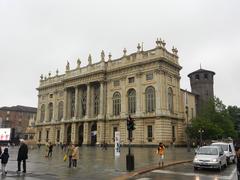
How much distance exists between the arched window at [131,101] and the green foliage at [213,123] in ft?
37.2

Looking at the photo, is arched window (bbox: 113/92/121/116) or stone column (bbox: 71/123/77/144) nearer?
arched window (bbox: 113/92/121/116)

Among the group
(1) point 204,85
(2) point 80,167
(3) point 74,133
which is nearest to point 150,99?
(3) point 74,133

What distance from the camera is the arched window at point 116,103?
187ft

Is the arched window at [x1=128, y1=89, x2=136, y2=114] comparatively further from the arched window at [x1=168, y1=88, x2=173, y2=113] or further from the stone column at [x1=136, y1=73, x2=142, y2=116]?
the arched window at [x1=168, y1=88, x2=173, y2=113]

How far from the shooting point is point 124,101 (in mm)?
55531

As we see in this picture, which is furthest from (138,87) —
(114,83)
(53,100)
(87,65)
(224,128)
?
(53,100)

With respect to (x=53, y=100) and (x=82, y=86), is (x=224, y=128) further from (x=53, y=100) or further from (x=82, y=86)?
(x=53, y=100)

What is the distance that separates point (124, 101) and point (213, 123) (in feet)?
61.6

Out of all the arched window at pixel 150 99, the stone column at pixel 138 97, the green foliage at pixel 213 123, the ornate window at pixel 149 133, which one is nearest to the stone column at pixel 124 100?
the stone column at pixel 138 97

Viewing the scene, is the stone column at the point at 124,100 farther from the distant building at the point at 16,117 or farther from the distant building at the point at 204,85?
the distant building at the point at 16,117

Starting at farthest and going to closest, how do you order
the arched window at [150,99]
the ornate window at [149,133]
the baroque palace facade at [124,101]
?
1. the arched window at [150,99]
2. the baroque palace facade at [124,101]
3. the ornate window at [149,133]

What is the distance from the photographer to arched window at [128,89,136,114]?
54688mm

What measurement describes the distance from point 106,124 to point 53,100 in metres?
21.9

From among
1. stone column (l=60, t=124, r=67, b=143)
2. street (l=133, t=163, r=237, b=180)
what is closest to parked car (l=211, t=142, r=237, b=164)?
street (l=133, t=163, r=237, b=180)
